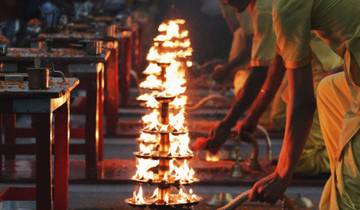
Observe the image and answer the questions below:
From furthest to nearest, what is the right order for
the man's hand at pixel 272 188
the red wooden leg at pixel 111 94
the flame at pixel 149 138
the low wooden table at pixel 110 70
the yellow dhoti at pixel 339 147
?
the red wooden leg at pixel 111 94, the low wooden table at pixel 110 70, the flame at pixel 149 138, the man's hand at pixel 272 188, the yellow dhoti at pixel 339 147

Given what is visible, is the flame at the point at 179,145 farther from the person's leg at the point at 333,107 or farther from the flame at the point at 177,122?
the person's leg at the point at 333,107

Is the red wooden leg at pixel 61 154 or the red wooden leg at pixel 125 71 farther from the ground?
the red wooden leg at pixel 125 71

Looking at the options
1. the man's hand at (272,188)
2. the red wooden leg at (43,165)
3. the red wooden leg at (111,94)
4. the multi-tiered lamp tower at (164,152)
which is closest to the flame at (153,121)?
the multi-tiered lamp tower at (164,152)

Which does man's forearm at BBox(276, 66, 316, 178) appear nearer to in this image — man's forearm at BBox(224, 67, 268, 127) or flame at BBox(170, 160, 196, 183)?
flame at BBox(170, 160, 196, 183)

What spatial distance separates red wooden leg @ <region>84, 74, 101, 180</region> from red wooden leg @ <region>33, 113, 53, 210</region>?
9.42 ft

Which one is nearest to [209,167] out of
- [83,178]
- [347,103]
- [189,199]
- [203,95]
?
[83,178]

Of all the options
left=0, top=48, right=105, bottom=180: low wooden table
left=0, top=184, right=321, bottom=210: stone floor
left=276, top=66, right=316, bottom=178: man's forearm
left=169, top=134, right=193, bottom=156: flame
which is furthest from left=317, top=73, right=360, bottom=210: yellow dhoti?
left=0, top=48, right=105, bottom=180: low wooden table

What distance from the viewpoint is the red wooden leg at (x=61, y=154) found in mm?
7512

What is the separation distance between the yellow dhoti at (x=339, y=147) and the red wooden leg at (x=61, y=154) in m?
1.59

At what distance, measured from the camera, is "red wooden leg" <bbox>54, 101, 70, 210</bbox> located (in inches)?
296

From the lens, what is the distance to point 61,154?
754cm

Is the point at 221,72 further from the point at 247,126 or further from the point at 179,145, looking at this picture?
the point at 179,145

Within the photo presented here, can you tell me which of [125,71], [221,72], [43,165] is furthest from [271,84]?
[125,71]

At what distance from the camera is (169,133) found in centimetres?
771
